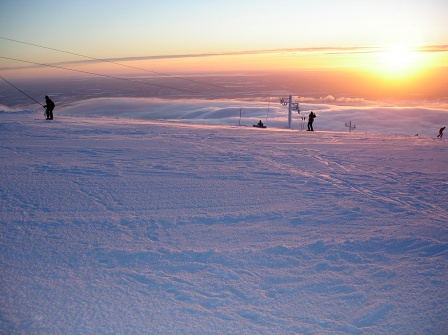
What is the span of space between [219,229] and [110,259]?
1.57m

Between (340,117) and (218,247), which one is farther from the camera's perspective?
(340,117)

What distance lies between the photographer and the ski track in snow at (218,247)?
10.7ft

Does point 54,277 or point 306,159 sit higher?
point 306,159

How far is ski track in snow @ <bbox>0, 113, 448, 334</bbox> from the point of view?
3254 mm

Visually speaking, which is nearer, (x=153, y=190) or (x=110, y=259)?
(x=110, y=259)

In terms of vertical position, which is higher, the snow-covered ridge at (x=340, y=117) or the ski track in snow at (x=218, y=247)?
the snow-covered ridge at (x=340, y=117)

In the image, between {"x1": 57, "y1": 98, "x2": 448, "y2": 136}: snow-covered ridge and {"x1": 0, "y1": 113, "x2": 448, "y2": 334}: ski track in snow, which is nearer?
{"x1": 0, "y1": 113, "x2": 448, "y2": 334}: ski track in snow

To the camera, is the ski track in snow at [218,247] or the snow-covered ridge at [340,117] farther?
the snow-covered ridge at [340,117]

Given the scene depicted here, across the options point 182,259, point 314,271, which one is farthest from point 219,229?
point 314,271

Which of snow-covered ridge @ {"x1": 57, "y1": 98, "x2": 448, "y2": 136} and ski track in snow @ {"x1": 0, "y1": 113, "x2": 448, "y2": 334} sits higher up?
snow-covered ridge @ {"x1": 57, "y1": 98, "x2": 448, "y2": 136}

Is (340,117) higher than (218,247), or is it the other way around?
(340,117)

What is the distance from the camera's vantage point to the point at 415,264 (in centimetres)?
423

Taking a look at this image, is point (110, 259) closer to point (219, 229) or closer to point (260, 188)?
point (219, 229)

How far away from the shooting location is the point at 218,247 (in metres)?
4.50
